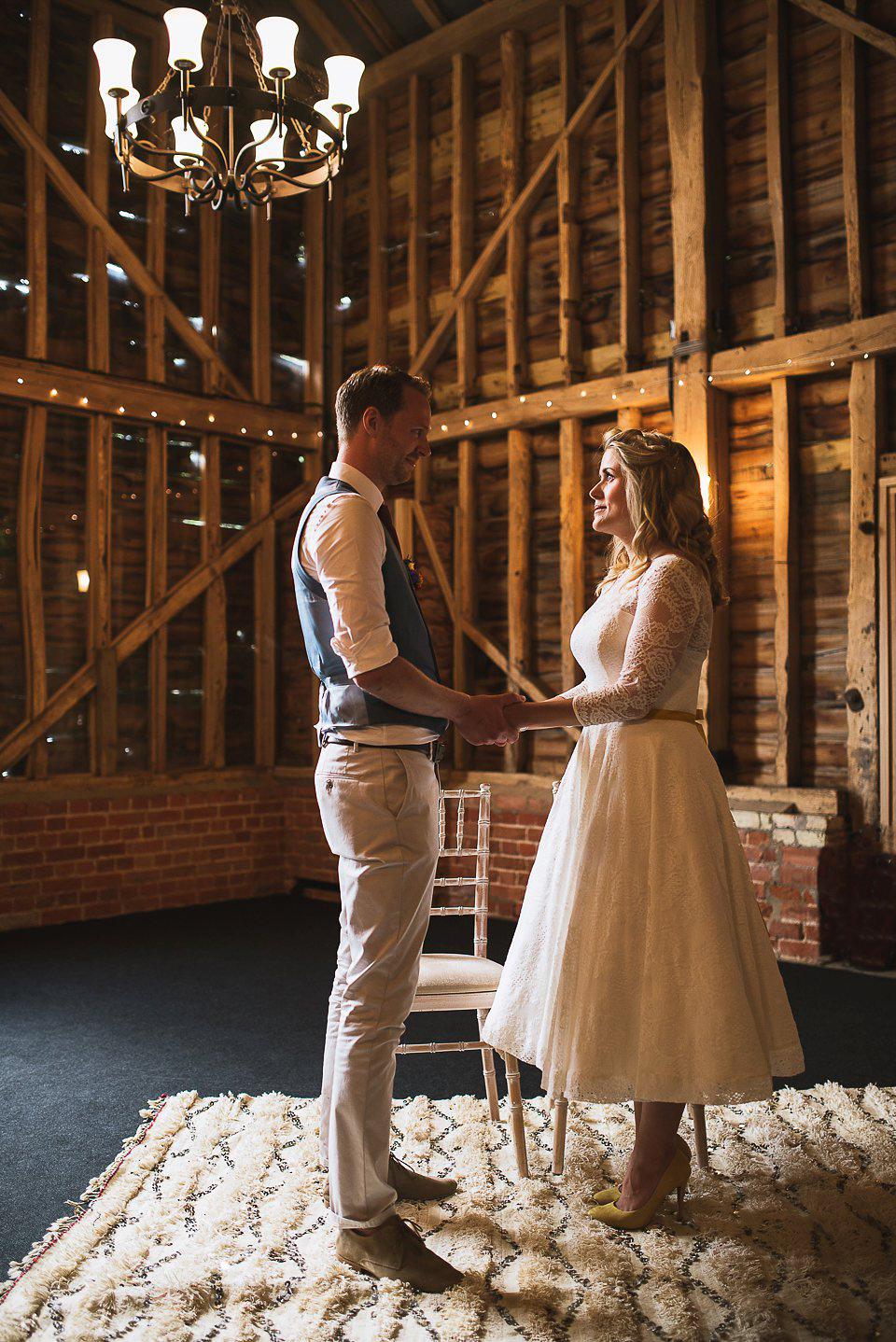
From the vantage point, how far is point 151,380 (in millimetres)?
6734

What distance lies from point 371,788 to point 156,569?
15.6 ft

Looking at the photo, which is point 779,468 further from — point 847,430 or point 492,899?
point 492,899

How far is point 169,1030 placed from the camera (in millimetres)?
4328

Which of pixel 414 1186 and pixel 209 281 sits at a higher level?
pixel 209 281

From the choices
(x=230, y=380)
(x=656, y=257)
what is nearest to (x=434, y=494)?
(x=230, y=380)

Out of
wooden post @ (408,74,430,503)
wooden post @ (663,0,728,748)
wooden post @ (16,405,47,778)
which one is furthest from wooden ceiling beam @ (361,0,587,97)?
wooden post @ (16,405,47,778)

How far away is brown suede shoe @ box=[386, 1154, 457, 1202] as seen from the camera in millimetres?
2750

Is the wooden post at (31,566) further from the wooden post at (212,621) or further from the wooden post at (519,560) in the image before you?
the wooden post at (519,560)

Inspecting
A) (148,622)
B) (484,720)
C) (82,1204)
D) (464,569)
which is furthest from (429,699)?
(148,622)

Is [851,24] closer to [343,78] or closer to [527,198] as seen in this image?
[527,198]

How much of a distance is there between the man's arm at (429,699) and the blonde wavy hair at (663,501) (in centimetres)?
49

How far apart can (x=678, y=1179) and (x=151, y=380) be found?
5.53m

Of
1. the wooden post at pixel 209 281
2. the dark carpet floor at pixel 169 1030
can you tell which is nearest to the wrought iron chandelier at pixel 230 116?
the wooden post at pixel 209 281

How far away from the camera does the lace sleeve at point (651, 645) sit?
2.48 metres
